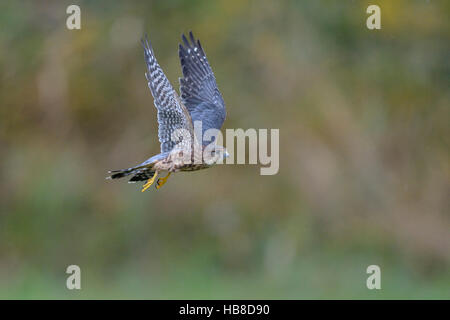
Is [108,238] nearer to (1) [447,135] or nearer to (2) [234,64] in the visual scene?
(2) [234,64]

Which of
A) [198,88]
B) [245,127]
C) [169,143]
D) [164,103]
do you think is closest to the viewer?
[164,103]

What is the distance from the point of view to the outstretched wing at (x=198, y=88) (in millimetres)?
8695

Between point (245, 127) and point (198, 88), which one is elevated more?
point (198, 88)

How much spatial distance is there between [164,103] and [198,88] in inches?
52.1

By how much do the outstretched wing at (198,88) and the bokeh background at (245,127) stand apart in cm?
567

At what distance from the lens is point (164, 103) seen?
25.1 feet

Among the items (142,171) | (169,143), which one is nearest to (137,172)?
→ (142,171)

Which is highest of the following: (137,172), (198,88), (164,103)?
(198,88)

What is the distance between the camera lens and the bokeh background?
49.4ft

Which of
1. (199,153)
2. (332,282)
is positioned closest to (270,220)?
(332,282)

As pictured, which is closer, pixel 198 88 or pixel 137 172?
pixel 137 172

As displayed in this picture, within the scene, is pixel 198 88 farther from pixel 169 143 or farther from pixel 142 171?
pixel 142 171

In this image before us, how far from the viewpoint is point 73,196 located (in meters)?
15.0

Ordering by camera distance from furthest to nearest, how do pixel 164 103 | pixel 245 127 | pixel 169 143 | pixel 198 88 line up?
pixel 245 127 < pixel 198 88 < pixel 169 143 < pixel 164 103
